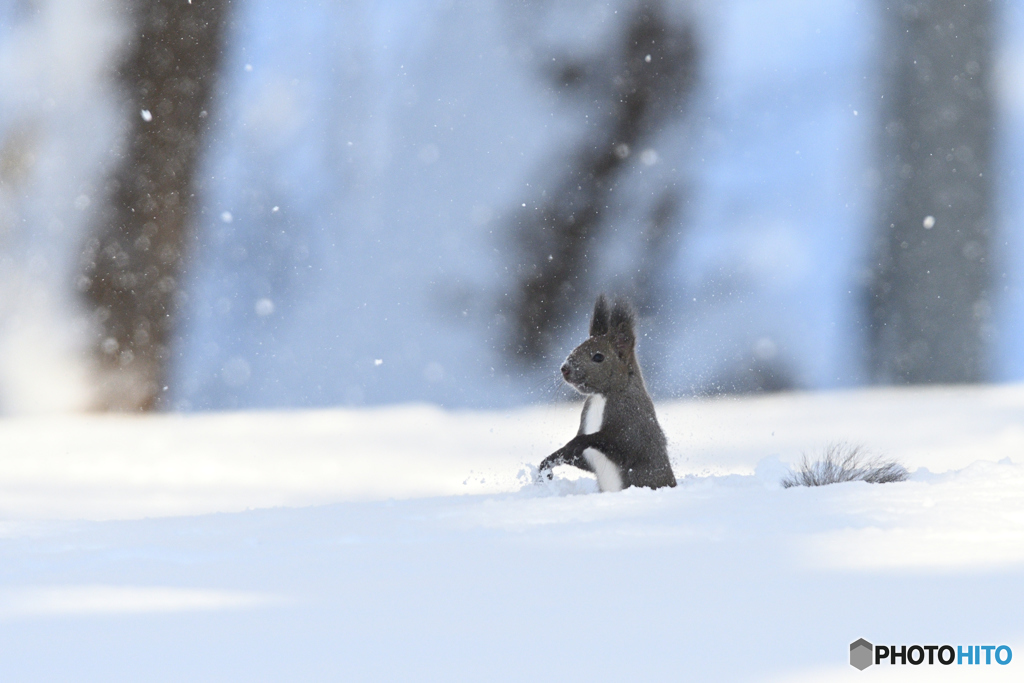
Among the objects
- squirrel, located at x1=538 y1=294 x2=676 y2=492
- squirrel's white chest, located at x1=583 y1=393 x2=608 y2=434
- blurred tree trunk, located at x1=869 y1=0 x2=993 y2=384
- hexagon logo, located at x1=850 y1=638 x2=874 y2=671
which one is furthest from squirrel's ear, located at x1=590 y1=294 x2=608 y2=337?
hexagon logo, located at x1=850 y1=638 x2=874 y2=671

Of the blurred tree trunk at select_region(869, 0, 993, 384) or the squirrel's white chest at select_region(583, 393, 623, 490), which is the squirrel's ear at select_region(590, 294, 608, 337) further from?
the blurred tree trunk at select_region(869, 0, 993, 384)

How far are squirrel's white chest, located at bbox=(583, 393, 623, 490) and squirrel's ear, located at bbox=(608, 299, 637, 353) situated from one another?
0.45 ft

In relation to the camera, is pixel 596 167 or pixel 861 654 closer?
pixel 861 654

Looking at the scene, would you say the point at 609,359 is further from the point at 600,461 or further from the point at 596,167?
the point at 596,167

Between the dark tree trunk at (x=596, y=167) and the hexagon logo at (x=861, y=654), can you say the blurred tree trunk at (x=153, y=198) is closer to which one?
the dark tree trunk at (x=596, y=167)

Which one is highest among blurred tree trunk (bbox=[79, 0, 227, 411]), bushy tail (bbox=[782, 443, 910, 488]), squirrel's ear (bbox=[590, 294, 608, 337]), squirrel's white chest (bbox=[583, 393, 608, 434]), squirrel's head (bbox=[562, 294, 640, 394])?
blurred tree trunk (bbox=[79, 0, 227, 411])

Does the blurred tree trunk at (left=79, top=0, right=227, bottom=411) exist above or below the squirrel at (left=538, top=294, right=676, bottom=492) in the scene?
above

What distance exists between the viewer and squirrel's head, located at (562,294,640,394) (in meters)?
2.27

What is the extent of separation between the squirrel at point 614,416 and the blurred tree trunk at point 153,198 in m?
1.61

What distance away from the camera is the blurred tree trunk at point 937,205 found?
8.99ft

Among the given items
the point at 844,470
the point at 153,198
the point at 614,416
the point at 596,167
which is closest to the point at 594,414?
Result: the point at 614,416

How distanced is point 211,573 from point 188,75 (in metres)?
2.42

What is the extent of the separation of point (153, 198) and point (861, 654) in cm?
292

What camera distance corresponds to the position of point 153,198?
3.19 m
